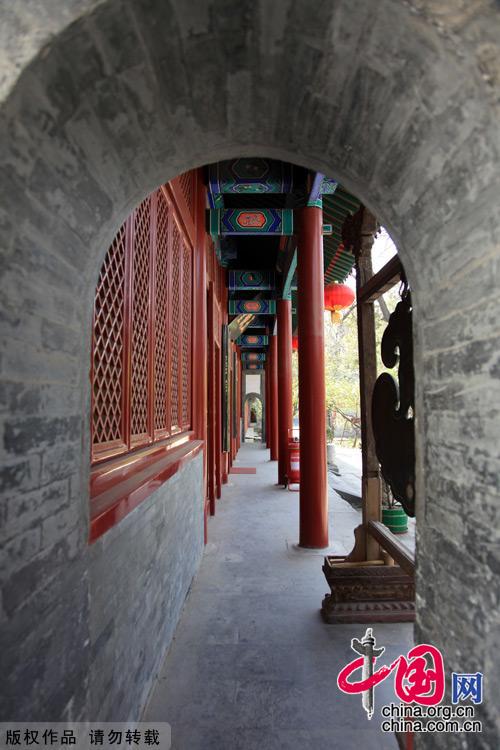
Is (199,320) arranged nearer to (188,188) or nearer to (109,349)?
(188,188)

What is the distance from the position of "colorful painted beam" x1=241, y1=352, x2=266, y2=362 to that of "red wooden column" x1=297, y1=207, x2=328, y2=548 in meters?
13.8

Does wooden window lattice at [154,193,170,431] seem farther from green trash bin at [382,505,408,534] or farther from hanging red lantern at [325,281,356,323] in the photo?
hanging red lantern at [325,281,356,323]

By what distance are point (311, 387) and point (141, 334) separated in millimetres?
2652

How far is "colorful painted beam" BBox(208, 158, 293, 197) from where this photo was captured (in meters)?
4.61

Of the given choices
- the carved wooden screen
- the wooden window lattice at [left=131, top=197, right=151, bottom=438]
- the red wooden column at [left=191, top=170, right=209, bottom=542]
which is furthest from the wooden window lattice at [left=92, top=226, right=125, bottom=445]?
the red wooden column at [left=191, top=170, right=209, bottom=542]

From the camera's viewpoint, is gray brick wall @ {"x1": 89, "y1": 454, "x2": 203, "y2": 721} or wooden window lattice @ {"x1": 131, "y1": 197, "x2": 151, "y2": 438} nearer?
gray brick wall @ {"x1": 89, "y1": 454, "x2": 203, "y2": 721}

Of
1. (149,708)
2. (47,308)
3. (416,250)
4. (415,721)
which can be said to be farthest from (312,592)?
(47,308)

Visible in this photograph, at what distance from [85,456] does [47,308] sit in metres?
0.52

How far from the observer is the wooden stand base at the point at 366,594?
9.79ft

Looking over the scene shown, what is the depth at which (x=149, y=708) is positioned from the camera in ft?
6.86

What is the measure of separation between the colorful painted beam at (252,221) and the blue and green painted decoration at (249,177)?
0.82m

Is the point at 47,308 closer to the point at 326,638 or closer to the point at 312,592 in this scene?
the point at 326,638

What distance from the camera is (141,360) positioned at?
8.50ft

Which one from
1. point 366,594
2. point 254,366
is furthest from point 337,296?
point 254,366
